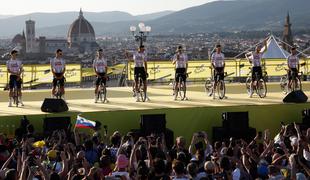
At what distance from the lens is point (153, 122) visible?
53.6 ft

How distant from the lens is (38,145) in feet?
38.3

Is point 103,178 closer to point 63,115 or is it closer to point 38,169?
point 38,169

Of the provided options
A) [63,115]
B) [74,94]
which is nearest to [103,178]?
[63,115]

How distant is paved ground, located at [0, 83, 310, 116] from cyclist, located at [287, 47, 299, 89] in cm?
76

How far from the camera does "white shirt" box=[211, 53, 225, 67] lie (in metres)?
18.9

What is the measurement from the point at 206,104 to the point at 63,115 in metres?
4.23

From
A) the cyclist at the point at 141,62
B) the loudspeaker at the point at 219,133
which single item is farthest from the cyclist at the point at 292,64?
the cyclist at the point at 141,62

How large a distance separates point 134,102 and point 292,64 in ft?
17.0

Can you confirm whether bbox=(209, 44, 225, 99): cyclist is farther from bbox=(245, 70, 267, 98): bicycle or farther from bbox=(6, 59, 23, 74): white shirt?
bbox=(6, 59, 23, 74): white shirt

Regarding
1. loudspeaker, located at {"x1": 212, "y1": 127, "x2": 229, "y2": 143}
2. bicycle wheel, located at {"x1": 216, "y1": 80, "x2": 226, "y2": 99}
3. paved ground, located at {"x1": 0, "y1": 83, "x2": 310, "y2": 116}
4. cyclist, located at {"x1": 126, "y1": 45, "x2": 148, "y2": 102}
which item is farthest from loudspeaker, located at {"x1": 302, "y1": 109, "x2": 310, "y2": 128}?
cyclist, located at {"x1": 126, "y1": 45, "x2": 148, "y2": 102}

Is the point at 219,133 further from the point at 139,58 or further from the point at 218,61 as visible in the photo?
the point at 139,58

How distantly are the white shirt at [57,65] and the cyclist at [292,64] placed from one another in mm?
7107

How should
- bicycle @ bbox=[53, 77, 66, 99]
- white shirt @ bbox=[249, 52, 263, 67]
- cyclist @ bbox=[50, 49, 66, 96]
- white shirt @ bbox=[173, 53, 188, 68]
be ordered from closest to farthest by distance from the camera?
cyclist @ bbox=[50, 49, 66, 96]
bicycle @ bbox=[53, 77, 66, 99]
white shirt @ bbox=[173, 53, 188, 68]
white shirt @ bbox=[249, 52, 263, 67]

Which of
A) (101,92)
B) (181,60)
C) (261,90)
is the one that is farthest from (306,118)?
(101,92)
